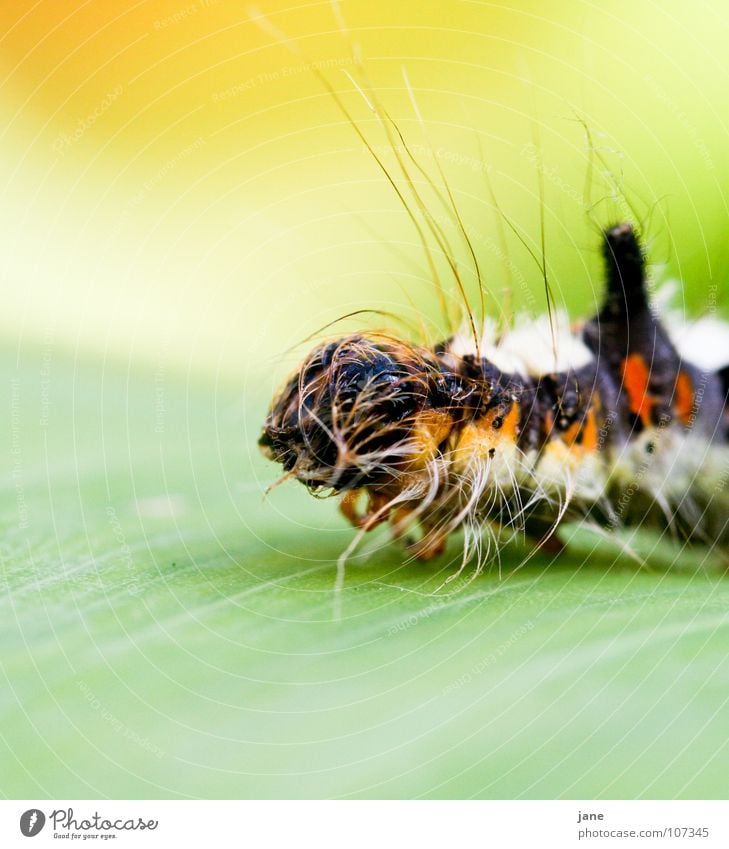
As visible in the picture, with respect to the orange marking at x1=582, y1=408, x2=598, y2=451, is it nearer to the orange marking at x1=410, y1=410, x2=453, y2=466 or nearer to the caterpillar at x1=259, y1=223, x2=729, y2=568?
the caterpillar at x1=259, y1=223, x2=729, y2=568

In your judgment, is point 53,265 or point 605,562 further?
point 53,265

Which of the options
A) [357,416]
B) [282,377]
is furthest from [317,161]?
[357,416]

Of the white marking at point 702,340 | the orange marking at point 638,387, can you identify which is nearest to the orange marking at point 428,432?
the orange marking at point 638,387

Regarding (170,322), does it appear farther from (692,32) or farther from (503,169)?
(692,32)

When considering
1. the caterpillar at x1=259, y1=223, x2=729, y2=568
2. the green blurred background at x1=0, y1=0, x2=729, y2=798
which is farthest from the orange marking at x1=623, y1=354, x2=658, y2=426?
the green blurred background at x1=0, y1=0, x2=729, y2=798

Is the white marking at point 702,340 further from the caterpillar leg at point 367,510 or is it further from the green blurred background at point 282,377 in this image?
the caterpillar leg at point 367,510

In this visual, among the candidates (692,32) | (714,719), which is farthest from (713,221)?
(714,719)
